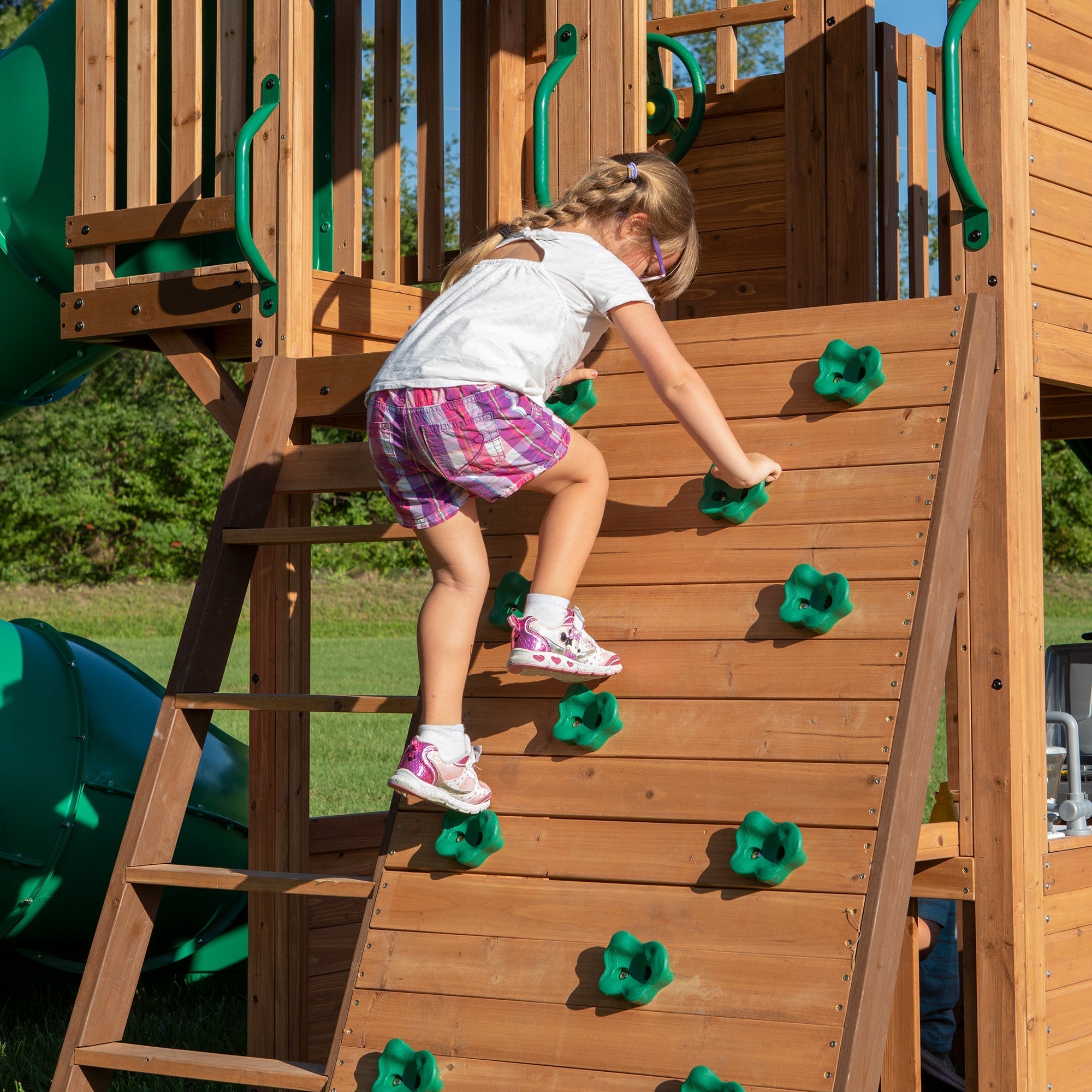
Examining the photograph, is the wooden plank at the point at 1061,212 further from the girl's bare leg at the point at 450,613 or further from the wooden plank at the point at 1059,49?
the girl's bare leg at the point at 450,613

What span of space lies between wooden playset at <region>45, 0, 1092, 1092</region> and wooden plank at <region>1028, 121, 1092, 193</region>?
0.4 inches

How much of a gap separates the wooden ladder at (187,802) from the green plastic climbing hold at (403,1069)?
0.15 metres

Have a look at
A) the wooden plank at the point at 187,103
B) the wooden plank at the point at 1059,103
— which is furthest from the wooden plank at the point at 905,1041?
the wooden plank at the point at 187,103

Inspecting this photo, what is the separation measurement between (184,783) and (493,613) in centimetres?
86

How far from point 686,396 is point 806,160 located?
7.19 ft

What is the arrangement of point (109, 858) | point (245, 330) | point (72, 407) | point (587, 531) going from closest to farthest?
point (587, 531)
point (245, 330)
point (109, 858)
point (72, 407)

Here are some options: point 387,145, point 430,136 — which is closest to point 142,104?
point 387,145

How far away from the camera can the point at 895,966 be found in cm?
259

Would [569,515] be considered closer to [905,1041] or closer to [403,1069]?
[403,1069]

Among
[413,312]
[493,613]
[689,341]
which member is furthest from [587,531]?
[413,312]

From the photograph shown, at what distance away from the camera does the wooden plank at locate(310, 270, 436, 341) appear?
4.43 meters

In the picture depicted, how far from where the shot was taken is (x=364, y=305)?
15.1ft

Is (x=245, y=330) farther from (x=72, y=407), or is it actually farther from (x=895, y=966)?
(x=72, y=407)

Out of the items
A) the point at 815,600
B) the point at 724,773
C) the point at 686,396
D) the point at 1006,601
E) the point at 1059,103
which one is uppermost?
the point at 1059,103
